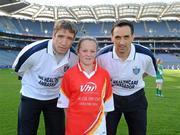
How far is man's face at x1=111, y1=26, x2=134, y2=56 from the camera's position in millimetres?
4840

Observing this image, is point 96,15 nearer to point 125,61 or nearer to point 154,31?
point 154,31

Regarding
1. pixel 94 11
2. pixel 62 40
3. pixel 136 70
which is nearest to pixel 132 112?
pixel 136 70

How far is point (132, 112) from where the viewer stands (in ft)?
17.6

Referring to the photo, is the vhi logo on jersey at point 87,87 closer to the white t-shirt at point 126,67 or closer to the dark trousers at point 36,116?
the white t-shirt at point 126,67

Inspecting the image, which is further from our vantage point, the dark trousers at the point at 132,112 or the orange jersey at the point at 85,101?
the dark trousers at the point at 132,112

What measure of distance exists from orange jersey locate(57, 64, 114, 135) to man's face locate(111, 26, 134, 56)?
2.04 feet

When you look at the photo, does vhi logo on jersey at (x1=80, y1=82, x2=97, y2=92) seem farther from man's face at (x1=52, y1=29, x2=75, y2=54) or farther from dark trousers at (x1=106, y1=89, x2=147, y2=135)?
dark trousers at (x1=106, y1=89, x2=147, y2=135)

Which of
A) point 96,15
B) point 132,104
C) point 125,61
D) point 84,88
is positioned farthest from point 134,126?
point 96,15

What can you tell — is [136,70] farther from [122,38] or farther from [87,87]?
[87,87]

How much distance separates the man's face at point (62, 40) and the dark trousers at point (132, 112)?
42.0 inches

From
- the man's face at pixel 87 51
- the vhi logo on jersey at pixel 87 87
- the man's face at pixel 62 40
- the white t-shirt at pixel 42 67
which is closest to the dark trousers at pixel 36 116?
the white t-shirt at pixel 42 67

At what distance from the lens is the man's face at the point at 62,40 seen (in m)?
4.64

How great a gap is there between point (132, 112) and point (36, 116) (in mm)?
1417

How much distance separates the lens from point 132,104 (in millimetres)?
5328
